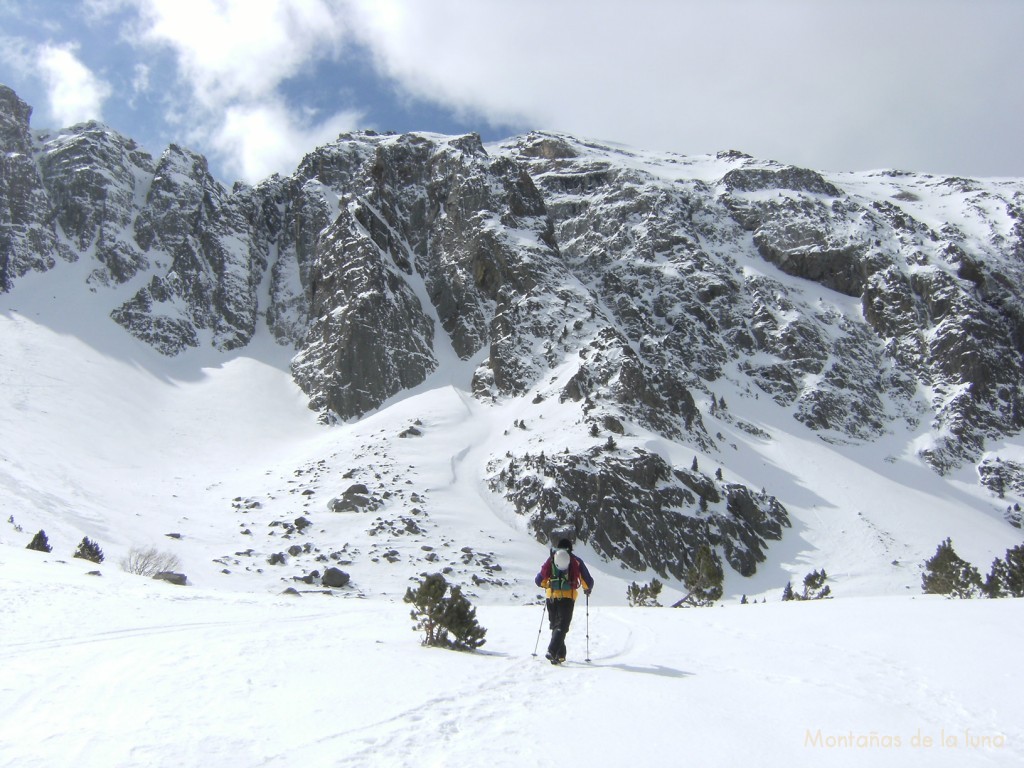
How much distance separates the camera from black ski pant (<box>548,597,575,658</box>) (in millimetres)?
10609

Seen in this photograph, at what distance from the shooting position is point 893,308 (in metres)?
110

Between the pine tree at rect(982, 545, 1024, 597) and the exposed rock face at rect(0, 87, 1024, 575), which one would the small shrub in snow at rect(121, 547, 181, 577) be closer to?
the exposed rock face at rect(0, 87, 1024, 575)

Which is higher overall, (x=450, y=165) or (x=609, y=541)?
(x=450, y=165)

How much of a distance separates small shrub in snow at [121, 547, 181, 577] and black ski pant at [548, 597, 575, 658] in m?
28.0

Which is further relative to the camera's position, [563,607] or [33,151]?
[33,151]

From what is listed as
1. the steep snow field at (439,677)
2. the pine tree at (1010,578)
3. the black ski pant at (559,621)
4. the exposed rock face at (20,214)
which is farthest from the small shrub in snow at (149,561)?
the exposed rock face at (20,214)

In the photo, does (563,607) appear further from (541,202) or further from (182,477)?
(541,202)

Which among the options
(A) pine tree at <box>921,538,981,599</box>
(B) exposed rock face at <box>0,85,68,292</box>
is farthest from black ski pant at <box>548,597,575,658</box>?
(B) exposed rock face at <box>0,85,68,292</box>

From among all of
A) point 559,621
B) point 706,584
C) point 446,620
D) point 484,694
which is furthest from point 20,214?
point 484,694

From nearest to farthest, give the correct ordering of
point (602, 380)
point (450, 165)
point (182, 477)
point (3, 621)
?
point (3, 621) < point (182, 477) < point (602, 380) < point (450, 165)

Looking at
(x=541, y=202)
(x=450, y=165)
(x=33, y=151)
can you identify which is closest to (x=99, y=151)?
(x=33, y=151)

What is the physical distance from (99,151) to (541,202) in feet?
224

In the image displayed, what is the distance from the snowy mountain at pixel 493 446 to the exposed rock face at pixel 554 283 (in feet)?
1.80

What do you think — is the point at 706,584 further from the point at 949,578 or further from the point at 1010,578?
the point at 1010,578
